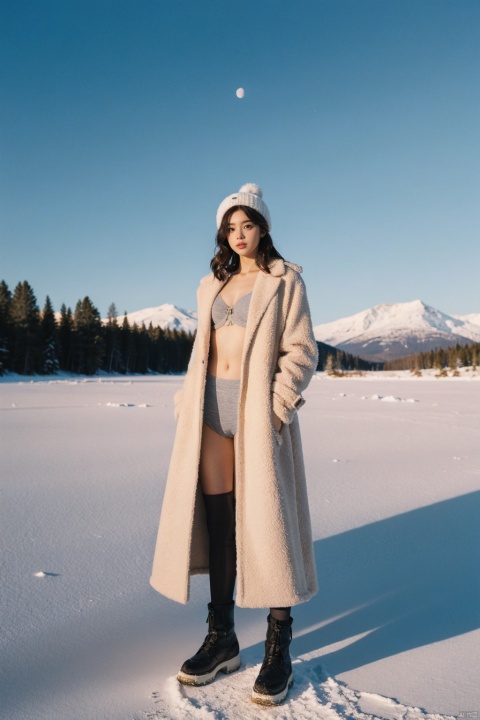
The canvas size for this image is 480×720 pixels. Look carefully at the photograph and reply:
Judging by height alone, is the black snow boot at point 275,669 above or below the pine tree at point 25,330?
below

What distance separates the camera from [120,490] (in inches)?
175

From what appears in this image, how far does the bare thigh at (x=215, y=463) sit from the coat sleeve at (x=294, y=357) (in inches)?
11.6

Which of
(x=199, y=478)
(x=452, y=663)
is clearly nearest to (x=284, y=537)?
(x=199, y=478)

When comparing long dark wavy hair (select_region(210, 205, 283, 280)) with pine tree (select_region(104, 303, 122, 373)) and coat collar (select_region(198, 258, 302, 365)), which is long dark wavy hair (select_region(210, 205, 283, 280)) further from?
pine tree (select_region(104, 303, 122, 373))

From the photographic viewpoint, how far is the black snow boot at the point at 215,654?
186cm

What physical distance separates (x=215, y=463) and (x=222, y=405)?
0.79 feet

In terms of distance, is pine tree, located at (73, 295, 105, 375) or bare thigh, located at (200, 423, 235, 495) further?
pine tree, located at (73, 295, 105, 375)

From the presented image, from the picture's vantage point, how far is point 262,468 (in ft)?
6.33

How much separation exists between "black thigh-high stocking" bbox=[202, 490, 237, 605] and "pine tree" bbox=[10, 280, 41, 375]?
41297 millimetres

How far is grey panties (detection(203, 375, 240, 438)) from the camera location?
6.74ft

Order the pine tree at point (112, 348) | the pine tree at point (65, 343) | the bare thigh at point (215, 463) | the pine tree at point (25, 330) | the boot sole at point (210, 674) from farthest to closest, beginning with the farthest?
the pine tree at point (112, 348)
the pine tree at point (65, 343)
the pine tree at point (25, 330)
the bare thigh at point (215, 463)
the boot sole at point (210, 674)

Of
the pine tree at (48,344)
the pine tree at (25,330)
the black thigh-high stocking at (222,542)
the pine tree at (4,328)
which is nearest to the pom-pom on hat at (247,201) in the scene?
the black thigh-high stocking at (222,542)

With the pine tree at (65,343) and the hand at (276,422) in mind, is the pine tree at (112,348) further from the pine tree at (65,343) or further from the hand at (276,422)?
the hand at (276,422)

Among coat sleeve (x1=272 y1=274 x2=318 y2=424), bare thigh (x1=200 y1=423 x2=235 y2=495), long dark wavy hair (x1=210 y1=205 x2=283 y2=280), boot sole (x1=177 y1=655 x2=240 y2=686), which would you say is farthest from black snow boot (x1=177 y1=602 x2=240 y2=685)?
long dark wavy hair (x1=210 y1=205 x2=283 y2=280)
